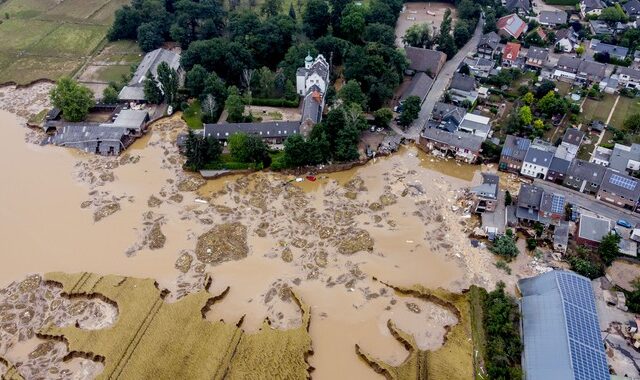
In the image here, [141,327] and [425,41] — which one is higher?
[425,41]

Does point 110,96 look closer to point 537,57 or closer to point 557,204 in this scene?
point 557,204

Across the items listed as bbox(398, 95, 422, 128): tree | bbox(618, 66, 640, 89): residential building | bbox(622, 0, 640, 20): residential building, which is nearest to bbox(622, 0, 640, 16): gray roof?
bbox(622, 0, 640, 20): residential building

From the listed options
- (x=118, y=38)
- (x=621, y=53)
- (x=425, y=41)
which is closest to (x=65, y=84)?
(x=118, y=38)

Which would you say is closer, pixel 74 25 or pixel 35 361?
pixel 35 361

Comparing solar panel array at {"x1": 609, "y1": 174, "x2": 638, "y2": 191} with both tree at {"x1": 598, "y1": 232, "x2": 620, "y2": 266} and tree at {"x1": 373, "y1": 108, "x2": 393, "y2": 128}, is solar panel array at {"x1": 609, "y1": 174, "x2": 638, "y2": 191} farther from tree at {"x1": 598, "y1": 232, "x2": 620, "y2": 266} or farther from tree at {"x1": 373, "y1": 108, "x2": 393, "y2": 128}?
tree at {"x1": 373, "y1": 108, "x2": 393, "y2": 128}

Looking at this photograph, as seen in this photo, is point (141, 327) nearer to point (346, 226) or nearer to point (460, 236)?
point (346, 226)

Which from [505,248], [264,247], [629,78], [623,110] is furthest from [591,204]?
[264,247]

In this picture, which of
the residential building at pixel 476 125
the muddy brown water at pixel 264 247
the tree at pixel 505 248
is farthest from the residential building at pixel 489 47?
the tree at pixel 505 248
